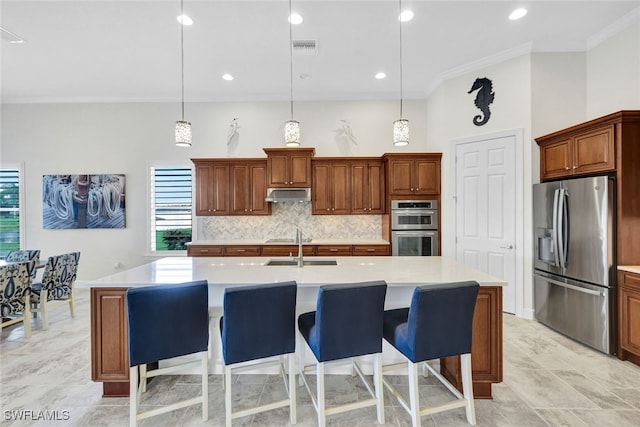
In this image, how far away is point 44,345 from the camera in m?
3.18

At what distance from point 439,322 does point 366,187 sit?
11.0 feet

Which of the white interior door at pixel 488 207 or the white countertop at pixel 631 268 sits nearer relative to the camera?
the white countertop at pixel 631 268

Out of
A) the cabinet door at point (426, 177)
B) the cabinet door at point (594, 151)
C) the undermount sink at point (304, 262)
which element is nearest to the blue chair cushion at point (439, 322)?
the undermount sink at point (304, 262)

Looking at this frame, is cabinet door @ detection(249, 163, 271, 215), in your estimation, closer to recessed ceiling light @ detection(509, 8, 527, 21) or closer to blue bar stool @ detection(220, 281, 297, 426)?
blue bar stool @ detection(220, 281, 297, 426)

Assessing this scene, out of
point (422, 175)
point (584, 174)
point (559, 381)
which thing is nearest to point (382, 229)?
point (422, 175)

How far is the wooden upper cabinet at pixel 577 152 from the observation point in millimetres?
2906

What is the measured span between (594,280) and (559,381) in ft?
3.73

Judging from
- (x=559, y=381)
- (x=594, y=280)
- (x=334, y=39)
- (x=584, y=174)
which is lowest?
(x=559, y=381)

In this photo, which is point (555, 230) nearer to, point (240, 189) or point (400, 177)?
point (400, 177)

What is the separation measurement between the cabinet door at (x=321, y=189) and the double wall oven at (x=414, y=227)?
1.08 meters

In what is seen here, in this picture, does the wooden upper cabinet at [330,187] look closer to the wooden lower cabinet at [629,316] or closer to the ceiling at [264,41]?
the ceiling at [264,41]

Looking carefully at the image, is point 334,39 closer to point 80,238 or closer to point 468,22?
point 468,22

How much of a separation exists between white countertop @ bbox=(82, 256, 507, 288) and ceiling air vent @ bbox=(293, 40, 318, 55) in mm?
2648

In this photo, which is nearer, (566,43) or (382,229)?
(566,43)
